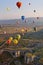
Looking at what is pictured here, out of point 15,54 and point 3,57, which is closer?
point 3,57

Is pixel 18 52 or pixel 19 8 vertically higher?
pixel 19 8

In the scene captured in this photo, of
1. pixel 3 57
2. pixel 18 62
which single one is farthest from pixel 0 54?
pixel 18 62

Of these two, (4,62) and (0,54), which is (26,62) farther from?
(0,54)

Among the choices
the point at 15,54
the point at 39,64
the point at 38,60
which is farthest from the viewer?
the point at 15,54

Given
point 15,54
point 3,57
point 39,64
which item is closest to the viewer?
point 39,64

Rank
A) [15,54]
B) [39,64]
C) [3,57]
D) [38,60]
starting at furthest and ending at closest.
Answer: [15,54] < [3,57] < [38,60] < [39,64]

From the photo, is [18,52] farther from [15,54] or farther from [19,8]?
[19,8]

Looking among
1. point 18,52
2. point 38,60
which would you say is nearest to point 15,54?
point 18,52

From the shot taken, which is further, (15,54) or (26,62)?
(15,54)

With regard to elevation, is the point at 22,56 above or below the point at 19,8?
below
